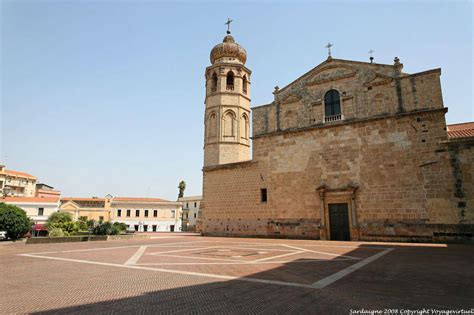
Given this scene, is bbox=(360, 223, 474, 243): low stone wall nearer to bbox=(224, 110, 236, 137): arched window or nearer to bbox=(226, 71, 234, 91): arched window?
bbox=(224, 110, 236, 137): arched window

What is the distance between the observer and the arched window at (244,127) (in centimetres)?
2758

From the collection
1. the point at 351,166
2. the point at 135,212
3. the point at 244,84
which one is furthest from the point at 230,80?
the point at 135,212

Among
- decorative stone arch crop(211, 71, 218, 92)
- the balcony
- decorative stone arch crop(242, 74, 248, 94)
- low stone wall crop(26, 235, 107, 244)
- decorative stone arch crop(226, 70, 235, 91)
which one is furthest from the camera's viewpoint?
decorative stone arch crop(242, 74, 248, 94)

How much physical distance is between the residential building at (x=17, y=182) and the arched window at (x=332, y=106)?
2035 inches

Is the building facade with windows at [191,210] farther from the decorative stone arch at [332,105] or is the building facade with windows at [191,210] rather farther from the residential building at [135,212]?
the decorative stone arch at [332,105]

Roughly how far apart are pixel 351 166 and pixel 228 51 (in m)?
16.9

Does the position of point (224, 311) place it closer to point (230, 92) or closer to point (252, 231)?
point (252, 231)

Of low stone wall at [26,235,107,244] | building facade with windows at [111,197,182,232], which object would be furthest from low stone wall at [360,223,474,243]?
building facade with windows at [111,197,182,232]

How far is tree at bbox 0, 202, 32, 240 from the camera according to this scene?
17000 millimetres

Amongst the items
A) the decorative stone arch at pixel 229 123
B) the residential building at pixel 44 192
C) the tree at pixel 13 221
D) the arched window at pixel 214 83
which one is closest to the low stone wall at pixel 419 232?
the decorative stone arch at pixel 229 123

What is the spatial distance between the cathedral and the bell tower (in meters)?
1.55

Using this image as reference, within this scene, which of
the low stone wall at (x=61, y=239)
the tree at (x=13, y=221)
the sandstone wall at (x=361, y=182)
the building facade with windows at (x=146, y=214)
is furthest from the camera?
Result: the building facade with windows at (x=146, y=214)

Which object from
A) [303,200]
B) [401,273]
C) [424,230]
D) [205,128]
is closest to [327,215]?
[303,200]

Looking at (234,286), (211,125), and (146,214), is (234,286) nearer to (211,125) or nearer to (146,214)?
(211,125)
